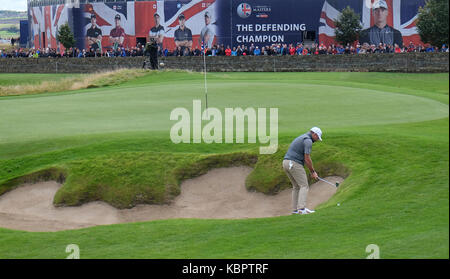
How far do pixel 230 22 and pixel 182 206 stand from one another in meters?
63.7

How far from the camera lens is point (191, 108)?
92.0 feet

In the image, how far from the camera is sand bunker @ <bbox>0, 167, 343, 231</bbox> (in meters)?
17.1

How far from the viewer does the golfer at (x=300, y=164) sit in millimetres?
15641

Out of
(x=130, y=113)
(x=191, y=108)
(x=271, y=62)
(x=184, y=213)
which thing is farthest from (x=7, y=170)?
(x=271, y=62)

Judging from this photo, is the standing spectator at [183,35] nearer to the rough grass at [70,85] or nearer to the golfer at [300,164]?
the rough grass at [70,85]

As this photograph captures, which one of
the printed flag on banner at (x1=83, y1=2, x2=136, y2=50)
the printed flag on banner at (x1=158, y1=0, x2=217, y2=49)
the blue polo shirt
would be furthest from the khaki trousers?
the printed flag on banner at (x1=83, y1=2, x2=136, y2=50)

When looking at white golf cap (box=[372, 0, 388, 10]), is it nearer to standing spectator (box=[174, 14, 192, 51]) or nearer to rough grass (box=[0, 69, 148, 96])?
standing spectator (box=[174, 14, 192, 51])

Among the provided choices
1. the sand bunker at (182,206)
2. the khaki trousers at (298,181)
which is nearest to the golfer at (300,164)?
the khaki trousers at (298,181)

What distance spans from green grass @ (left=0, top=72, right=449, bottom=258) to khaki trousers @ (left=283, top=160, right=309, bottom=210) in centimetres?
58

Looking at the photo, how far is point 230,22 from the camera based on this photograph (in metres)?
79.4

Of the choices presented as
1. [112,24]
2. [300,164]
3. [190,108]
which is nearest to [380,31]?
[112,24]

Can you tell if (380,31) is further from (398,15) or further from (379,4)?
(379,4)
